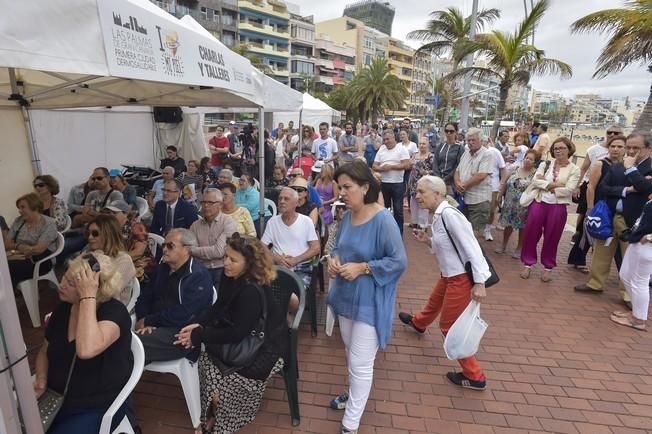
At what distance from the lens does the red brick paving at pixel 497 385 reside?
261 centimetres

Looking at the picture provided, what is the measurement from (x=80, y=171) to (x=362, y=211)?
23.7 feet

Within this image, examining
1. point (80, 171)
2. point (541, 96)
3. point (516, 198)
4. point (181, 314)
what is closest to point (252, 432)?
point (181, 314)

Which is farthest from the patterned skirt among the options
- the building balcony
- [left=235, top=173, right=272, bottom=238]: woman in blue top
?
the building balcony

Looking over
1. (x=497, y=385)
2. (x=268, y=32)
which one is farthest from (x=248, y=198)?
(x=268, y=32)

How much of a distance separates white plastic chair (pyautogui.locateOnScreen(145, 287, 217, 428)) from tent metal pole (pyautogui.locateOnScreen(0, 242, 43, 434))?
1016 mm

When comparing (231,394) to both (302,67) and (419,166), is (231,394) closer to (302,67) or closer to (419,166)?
(419,166)

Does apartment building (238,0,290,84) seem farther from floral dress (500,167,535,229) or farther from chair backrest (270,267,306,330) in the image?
chair backrest (270,267,306,330)

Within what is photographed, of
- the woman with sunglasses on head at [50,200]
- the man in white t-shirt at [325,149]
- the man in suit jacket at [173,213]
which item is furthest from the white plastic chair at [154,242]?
the man in white t-shirt at [325,149]

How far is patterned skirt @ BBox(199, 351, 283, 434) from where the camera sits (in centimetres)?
240

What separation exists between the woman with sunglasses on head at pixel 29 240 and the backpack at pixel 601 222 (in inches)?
243

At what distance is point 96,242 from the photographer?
2.99 m

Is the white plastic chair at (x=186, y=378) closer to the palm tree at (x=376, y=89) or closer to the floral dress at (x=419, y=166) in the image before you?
the floral dress at (x=419, y=166)

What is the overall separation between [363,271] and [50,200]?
4.51 meters

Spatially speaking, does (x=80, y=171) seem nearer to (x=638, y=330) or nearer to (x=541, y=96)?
(x=638, y=330)
